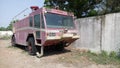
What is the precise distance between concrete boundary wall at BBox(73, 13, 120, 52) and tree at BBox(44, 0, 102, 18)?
829 centimetres

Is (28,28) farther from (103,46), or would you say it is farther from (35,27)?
(103,46)

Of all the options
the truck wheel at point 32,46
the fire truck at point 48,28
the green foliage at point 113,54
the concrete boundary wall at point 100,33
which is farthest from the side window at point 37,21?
the green foliage at point 113,54

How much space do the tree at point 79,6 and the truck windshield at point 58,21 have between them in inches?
368

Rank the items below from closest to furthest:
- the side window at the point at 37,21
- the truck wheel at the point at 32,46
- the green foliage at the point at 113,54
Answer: the green foliage at the point at 113,54 → the side window at the point at 37,21 → the truck wheel at the point at 32,46

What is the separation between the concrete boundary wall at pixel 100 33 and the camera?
8553 millimetres

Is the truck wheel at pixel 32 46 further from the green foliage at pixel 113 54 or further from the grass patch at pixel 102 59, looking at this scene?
the green foliage at pixel 113 54

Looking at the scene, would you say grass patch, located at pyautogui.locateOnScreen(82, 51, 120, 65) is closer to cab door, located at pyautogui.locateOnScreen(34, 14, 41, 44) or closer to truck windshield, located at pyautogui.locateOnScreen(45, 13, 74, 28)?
truck windshield, located at pyautogui.locateOnScreen(45, 13, 74, 28)

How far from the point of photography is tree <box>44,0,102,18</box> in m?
19.4

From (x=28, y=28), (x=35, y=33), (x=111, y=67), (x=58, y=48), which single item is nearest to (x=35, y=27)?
(x=35, y=33)

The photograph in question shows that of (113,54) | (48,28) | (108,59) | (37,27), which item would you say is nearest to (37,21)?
(37,27)

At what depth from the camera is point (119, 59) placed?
808 cm

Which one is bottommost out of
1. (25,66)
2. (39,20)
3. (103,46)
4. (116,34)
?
(25,66)

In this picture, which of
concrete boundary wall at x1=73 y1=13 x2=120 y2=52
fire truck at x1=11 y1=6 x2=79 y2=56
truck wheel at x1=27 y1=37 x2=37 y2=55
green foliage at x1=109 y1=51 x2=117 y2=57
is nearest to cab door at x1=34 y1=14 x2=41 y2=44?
fire truck at x1=11 y1=6 x2=79 y2=56

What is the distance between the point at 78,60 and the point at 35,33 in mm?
3025
